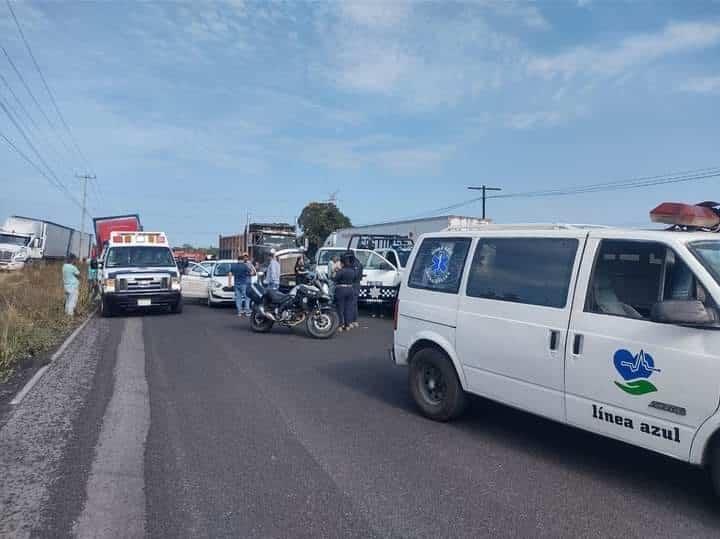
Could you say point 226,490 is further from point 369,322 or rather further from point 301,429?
point 369,322

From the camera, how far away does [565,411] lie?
4922 millimetres

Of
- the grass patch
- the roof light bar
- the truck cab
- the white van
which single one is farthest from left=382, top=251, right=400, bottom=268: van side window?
the truck cab

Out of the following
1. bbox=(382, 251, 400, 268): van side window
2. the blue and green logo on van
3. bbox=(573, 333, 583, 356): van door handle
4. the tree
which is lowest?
the blue and green logo on van

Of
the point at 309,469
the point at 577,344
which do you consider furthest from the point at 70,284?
the point at 577,344

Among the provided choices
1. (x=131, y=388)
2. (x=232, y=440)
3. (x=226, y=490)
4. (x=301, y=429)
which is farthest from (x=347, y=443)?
(x=131, y=388)

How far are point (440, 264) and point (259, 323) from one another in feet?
25.5

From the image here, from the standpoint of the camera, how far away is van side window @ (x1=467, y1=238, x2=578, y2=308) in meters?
5.11

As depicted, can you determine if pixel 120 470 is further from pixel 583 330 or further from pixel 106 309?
pixel 106 309

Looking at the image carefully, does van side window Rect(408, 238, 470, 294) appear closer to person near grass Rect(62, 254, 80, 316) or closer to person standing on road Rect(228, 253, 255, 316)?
person standing on road Rect(228, 253, 255, 316)

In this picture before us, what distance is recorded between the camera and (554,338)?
497 cm

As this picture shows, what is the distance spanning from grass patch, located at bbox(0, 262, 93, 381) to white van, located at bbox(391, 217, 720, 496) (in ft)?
20.6

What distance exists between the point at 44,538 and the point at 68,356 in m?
7.17

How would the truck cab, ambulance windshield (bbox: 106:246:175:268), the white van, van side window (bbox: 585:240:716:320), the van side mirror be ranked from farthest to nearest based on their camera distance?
1. the truck cab
2. ambulance windshield (bbox: 106:246:175:268)
3. van side window (bbox: 585:240:716:320)
4. the white van
5. the van side mirror

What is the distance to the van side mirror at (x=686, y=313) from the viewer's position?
3.93 meters
